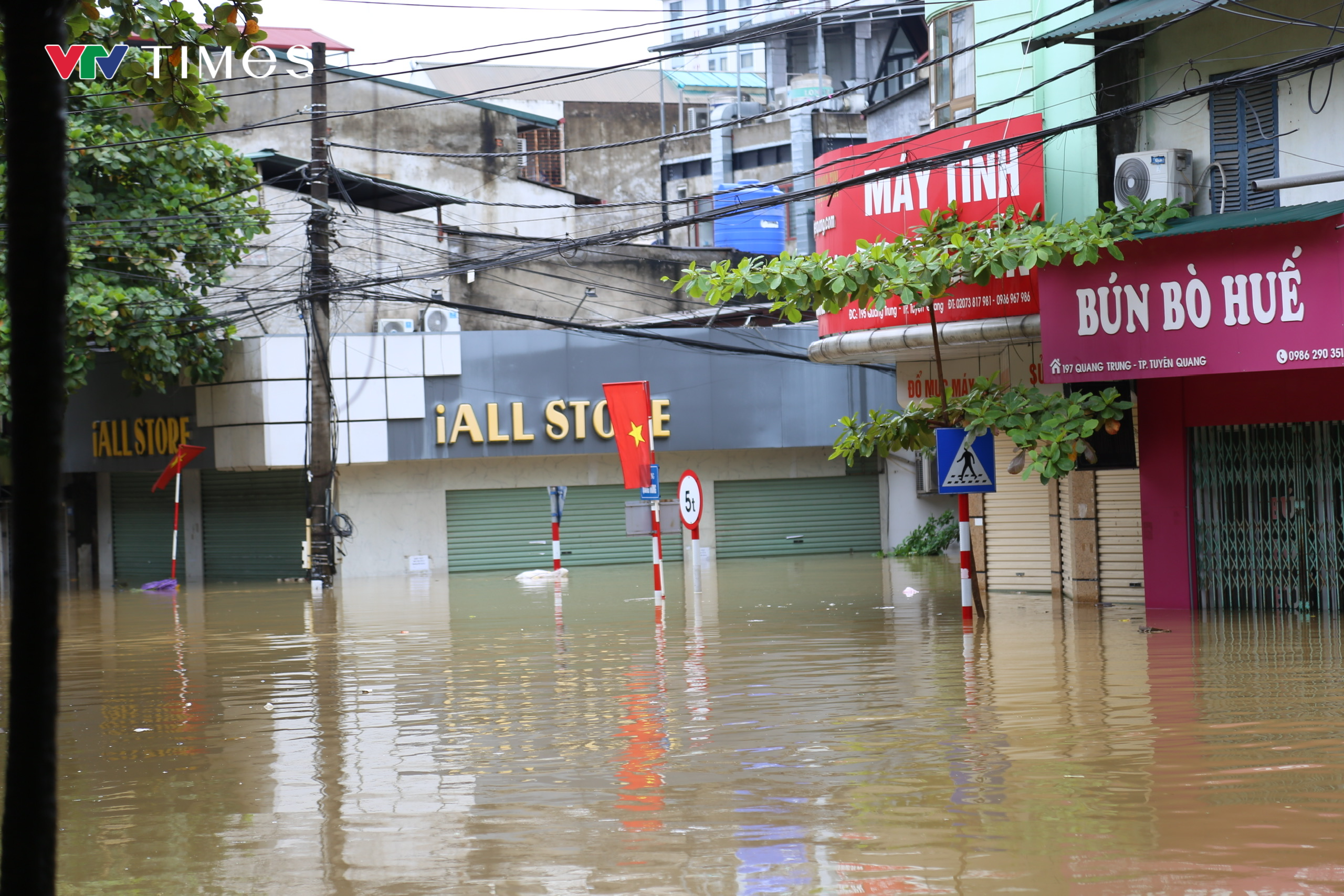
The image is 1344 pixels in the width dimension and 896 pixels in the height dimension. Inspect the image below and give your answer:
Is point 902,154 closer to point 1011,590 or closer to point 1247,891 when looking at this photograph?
point 1011,590

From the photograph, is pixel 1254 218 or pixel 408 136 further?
pixel 408 136

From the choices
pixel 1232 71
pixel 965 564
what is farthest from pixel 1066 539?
pixel 1232 71

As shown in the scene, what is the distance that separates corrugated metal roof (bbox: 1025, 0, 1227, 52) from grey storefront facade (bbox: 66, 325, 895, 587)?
513 inches

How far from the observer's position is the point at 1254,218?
13844 millimetres

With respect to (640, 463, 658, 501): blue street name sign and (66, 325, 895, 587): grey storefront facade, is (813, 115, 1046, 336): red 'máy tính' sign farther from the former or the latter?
(66, 325, 895, 587): grey storefront facade

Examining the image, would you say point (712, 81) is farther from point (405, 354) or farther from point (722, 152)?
point (405, 354)

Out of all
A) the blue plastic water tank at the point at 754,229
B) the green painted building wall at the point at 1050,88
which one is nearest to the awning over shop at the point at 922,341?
the green painted building wall at the point at 1050,88

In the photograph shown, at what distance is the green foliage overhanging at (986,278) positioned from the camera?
1423 centimetres

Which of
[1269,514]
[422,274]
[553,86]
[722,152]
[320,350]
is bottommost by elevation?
[1269,514]

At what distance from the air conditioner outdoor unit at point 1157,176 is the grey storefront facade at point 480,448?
13.0 m

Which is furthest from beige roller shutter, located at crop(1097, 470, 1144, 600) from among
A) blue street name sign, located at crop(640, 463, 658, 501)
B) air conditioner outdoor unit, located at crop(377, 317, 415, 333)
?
air conditioner outdoor unit, located at crop(377, 317, 415, 333)

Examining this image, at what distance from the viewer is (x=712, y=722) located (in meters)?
9.08

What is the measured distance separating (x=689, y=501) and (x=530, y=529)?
985cm

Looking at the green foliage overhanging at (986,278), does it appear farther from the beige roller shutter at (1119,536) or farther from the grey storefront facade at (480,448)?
the grey storefront facade at (480,448)
